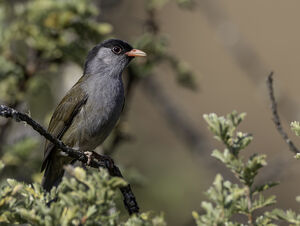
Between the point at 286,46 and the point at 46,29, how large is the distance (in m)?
9.29

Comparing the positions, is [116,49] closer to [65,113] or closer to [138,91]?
[65,113]

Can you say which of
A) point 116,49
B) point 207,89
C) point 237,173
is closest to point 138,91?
point 207,89

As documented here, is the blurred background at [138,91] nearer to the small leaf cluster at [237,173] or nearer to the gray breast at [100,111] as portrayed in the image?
the gray breast at [100,111]

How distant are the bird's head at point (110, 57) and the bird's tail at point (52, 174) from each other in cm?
110

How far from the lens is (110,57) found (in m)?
5.78

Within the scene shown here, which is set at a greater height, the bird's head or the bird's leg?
the bird's head

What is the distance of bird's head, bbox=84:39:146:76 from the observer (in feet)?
18.2

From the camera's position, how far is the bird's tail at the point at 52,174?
489 centimetres

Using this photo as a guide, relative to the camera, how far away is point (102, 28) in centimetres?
511

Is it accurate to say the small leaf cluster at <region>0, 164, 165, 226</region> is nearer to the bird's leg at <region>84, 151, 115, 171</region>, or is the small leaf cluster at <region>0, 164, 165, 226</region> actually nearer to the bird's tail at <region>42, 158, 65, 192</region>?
the bird's leg at <region>84, 151, 115, 171</region>

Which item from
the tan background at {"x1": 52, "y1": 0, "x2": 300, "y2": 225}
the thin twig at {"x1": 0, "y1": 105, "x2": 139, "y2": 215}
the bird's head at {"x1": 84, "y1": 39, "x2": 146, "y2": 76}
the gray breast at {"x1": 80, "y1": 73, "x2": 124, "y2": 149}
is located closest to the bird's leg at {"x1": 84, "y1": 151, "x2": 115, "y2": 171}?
the thin twig at {"x1": 0, "y1": 105, "x2": 139, "y2": 215}

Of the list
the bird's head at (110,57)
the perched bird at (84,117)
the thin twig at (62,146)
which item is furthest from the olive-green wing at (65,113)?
the thin twig at (62,146)

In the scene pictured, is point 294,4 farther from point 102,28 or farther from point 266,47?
point 102,28

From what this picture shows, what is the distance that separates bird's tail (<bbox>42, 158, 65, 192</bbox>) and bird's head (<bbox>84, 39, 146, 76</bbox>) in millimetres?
1101
